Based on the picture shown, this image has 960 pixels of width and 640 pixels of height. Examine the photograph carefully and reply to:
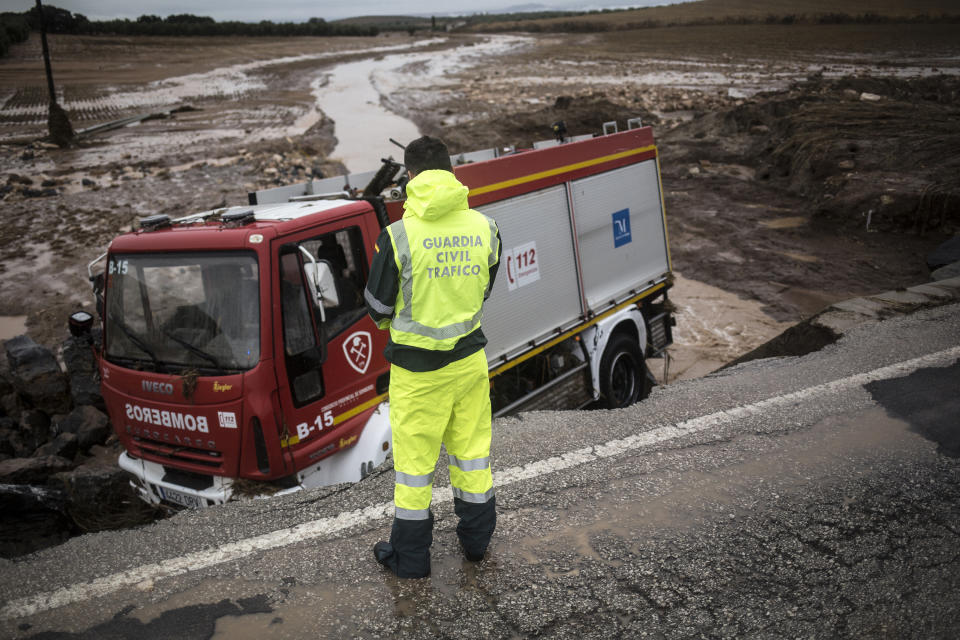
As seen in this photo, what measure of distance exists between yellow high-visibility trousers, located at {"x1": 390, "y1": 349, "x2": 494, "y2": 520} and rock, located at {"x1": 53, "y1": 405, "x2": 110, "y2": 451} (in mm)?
4613

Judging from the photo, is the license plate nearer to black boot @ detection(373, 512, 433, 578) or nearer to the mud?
black boot @ detection(373, 512, 433, 578)

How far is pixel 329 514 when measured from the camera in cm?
365

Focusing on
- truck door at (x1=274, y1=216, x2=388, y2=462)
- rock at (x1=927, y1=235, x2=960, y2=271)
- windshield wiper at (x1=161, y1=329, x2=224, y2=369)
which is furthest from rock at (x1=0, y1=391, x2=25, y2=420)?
rock at (x1=927, y1=235, x2=960, y2=271)

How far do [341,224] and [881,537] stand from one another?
3.35m

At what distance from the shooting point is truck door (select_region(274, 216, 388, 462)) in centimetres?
395

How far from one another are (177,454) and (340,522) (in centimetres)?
123

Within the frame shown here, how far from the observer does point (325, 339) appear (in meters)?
4.09

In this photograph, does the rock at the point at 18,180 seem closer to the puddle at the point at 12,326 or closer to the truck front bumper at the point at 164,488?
the puddle at the point at 12,326

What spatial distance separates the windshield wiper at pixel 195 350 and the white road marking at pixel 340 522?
1.04 metres

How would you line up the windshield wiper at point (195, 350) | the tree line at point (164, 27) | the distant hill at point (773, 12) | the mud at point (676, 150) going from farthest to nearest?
the distant hill at point (773, 12) < the tree line at point (164, 27) < the mud at point (676, 150) < the windshield wiper at point (195, 350)

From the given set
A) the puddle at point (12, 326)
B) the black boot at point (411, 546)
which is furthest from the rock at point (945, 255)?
the puddle at point (12, 326)

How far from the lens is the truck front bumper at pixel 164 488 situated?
400cm

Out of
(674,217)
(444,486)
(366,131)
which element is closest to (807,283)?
(674,217)

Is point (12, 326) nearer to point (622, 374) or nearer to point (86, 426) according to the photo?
point (86, 426)
